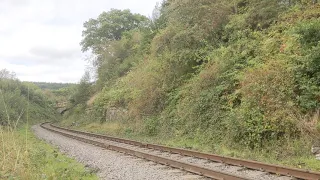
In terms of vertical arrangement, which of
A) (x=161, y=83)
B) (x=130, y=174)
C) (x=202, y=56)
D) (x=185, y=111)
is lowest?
(x=130, y=174)

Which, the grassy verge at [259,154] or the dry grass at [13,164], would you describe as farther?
the grassy verge at [259,154]

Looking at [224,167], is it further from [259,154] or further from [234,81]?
[234,81]

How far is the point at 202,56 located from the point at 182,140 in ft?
18.7

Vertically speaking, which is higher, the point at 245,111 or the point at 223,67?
the point at 223,67

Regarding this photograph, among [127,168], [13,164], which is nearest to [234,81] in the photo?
[127,168]

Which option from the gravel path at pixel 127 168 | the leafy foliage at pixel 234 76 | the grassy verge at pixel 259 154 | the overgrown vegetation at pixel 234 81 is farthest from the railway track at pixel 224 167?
the leafy foliage at pixel 234 76

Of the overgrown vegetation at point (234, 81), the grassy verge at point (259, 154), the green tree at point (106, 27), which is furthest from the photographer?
the green tree at point (106, 27)

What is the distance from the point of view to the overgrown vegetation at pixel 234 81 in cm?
1062

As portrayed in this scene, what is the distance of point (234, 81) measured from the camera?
571 inches

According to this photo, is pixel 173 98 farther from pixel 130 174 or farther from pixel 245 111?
pixel 130 174

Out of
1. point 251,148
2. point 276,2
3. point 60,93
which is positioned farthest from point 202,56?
point 60,93

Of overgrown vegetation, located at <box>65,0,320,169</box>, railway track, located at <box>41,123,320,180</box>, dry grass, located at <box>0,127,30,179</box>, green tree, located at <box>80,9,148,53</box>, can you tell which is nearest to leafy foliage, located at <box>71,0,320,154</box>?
overgrown vegetation, located at <box>65,0,320,169</box>

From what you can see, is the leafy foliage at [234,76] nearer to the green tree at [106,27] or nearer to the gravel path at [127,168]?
the gravel path at [127,168]

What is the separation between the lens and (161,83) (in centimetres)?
2205
